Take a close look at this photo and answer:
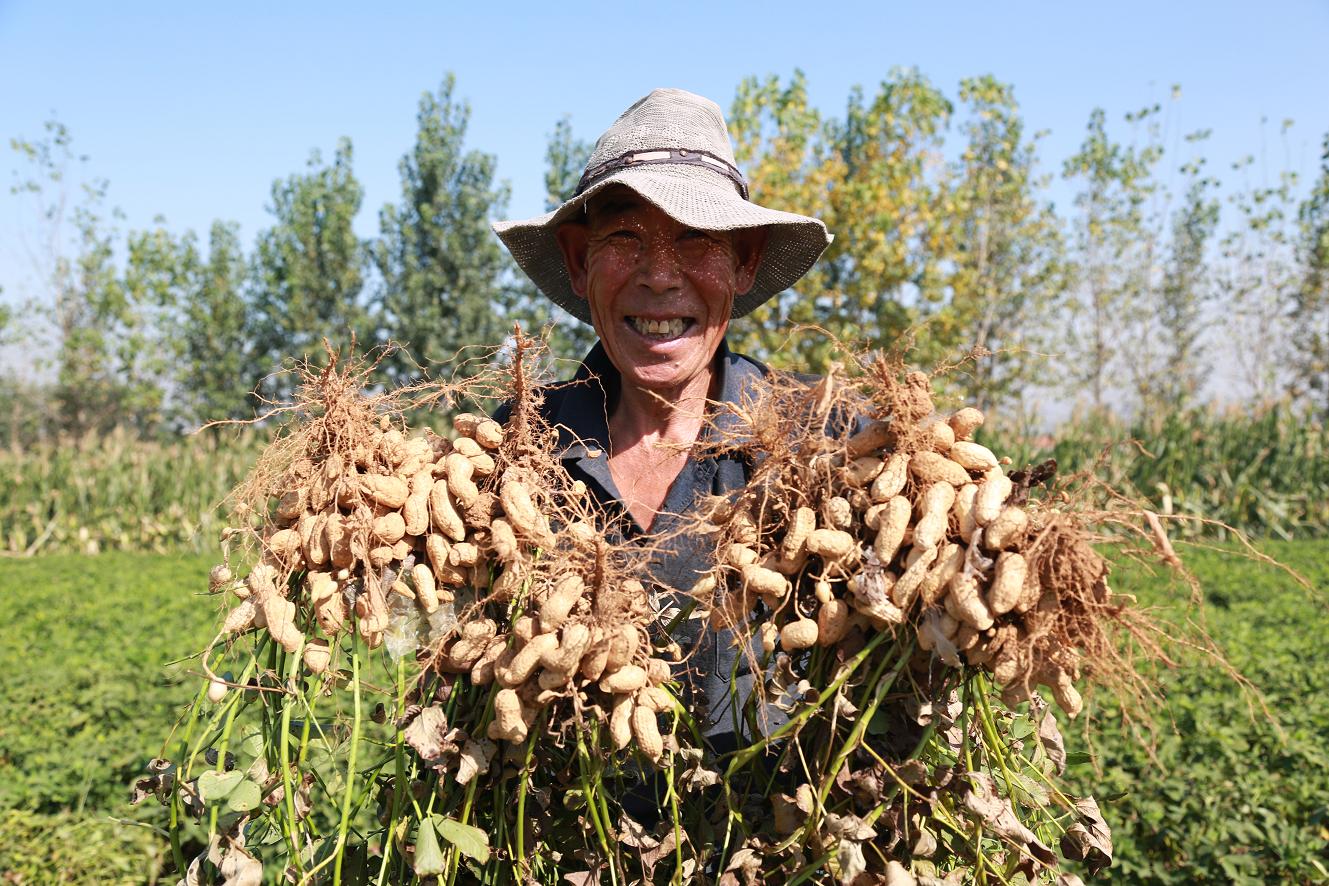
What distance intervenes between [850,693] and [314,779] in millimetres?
780

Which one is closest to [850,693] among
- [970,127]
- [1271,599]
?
[1271,599]

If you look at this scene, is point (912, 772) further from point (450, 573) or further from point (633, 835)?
point (450, 573)

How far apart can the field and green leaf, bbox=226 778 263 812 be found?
0.46m

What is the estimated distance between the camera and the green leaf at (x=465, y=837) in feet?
4.11

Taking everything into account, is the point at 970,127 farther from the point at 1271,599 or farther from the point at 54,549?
the point at 54,549

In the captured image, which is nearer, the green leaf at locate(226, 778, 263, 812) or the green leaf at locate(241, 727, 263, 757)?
the green leaf at locate(226, 778, 263, 812)

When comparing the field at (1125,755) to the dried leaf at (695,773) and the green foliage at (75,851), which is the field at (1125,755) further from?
the dried leaf at (695,773)

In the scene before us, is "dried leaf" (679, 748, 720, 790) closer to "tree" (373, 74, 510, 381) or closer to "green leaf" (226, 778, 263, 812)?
"green leaf" (226, 778, 263, 812)

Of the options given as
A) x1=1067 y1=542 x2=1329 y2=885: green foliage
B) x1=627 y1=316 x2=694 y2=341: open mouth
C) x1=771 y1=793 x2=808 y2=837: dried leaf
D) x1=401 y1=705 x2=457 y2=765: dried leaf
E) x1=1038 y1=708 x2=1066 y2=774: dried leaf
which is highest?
x1=627 y1=316 x2=694 y2=341: open mouth

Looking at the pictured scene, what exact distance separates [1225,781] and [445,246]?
16.2 meters

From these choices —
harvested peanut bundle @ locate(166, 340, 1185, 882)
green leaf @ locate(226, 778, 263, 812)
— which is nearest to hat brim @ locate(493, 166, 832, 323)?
harvested peanut bundle @ locate(166, 340, 1185, 882)

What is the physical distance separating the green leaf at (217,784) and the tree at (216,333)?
72.0 feet

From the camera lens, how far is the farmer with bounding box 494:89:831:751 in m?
1.86

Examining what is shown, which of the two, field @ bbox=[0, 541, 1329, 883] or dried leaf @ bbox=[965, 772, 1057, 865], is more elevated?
dried leaf @ bbox=[965, 772, 1057, 865]
